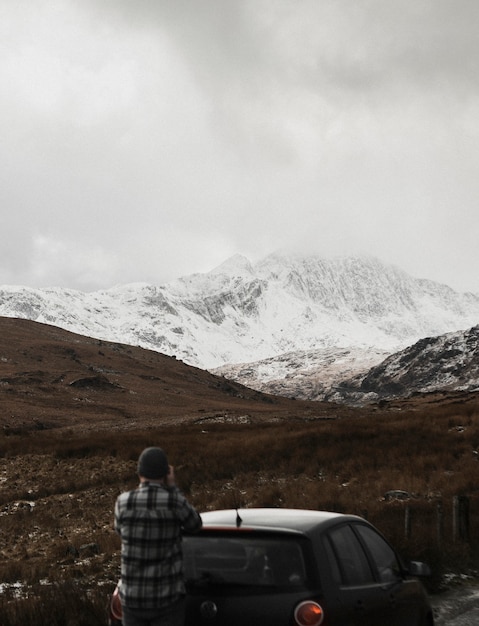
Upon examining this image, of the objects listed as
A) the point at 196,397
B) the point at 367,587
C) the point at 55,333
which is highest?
the point at 55,333

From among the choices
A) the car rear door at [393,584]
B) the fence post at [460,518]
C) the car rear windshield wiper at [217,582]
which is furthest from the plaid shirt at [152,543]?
the fence post at [460,518]

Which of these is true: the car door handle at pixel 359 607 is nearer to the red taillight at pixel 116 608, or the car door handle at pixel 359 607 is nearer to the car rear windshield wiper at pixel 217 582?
the car rear windshield wiper at pixel 217 582

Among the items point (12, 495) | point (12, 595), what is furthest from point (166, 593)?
point (12, 495)

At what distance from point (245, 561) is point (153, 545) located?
747 millimetres

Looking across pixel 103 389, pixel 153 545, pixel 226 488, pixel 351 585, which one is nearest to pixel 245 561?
pixel 153 545

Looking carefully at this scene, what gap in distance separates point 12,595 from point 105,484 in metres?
17.7

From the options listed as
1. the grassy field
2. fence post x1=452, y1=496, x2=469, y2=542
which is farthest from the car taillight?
fence post x1=452, y1=496, x2=469, y2=542

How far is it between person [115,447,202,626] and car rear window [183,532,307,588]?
11.9 inches

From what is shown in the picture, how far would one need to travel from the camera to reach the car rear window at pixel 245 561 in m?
5.04

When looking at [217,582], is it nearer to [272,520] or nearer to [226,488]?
[272,520]

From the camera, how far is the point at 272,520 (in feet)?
18.5

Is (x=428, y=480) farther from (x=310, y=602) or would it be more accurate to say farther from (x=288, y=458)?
(x=310, y=602)

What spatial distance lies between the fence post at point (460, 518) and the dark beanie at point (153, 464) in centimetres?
1069

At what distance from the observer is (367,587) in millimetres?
5672
